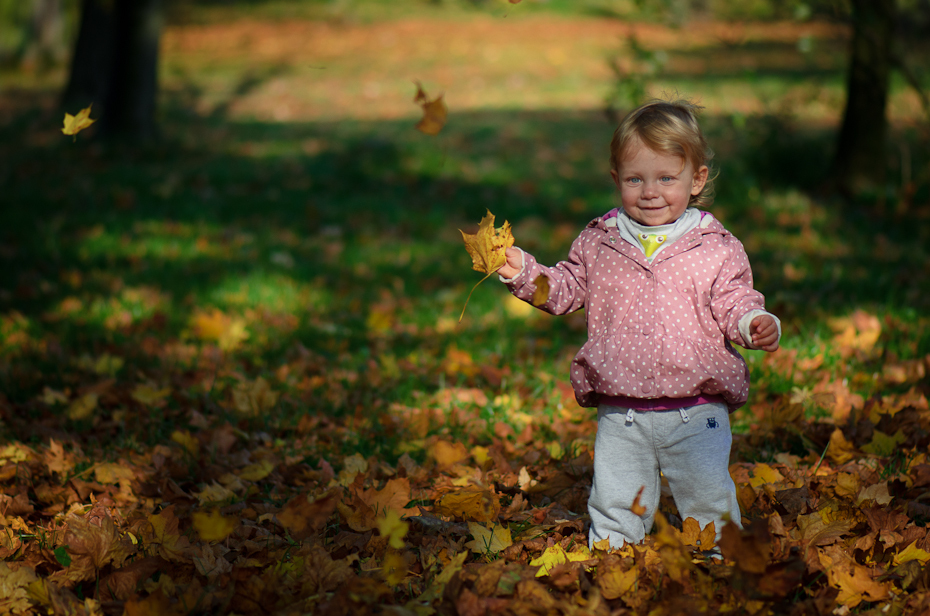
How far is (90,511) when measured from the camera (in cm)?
249

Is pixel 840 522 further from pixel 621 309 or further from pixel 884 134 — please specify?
pixel 884 134

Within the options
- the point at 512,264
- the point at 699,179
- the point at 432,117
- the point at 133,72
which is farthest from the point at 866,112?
the point at 133,72

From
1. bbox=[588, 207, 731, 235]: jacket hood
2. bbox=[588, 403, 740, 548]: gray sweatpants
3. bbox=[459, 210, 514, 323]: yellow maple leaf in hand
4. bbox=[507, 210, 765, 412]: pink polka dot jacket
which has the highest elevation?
bbox=[588, 207, 731, 235]: jacket hood

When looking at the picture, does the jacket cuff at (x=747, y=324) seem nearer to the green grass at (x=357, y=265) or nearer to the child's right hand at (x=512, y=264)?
the child's right hand at (x=512, y=264)

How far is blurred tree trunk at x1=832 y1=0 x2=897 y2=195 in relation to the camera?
6305 mm

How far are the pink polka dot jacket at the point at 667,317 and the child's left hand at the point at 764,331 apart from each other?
0.06 meters

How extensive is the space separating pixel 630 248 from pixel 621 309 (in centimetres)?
17

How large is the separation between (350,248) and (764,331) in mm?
4727

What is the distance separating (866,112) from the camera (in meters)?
6.70

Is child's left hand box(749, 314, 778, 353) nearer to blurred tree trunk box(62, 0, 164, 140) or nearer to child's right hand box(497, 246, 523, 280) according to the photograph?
child's right hand box(497, 246, 523, 280)

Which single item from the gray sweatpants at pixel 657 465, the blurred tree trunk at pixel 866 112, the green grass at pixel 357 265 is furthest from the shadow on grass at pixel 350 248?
the gray sweatpants at pixel 657 465

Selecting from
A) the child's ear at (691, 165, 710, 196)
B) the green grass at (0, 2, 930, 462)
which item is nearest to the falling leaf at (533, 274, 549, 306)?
the child's ear at (691, 165, 710, 196)

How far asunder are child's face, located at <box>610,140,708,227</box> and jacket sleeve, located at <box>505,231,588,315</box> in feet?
0.69

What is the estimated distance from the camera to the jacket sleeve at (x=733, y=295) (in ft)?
6.96
